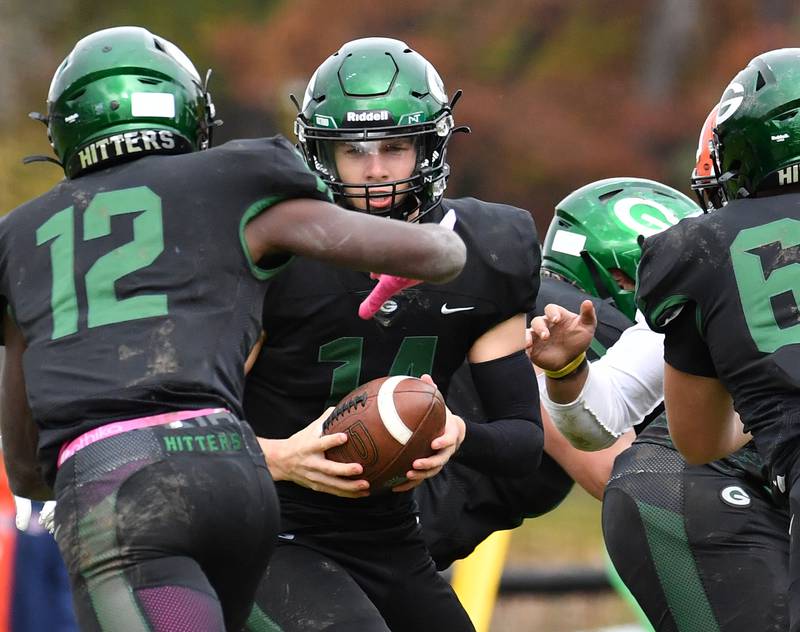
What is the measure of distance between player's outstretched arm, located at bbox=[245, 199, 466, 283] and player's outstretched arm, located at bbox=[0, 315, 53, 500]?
706 millimetres

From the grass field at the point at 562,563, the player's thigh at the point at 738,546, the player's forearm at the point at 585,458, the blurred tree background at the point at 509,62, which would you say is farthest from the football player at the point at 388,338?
the blurred tree background at the point at 509,62

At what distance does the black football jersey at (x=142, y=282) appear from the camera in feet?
11.9

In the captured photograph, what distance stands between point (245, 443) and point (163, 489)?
0.86ft

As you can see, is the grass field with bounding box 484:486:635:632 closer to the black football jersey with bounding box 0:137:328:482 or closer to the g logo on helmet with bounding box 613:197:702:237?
the g logo on helmet with bounding box 613:197:702:237

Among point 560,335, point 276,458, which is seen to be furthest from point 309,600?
point 560,335

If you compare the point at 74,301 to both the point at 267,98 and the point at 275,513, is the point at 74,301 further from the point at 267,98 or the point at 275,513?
the point at 267,98

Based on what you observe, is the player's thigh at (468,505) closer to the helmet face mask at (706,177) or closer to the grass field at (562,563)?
the helmet face mask at (706,177)

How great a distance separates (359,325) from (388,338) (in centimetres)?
9

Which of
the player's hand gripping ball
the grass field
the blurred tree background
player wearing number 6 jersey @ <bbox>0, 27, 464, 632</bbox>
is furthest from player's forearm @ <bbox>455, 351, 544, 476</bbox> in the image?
the blurred tree background

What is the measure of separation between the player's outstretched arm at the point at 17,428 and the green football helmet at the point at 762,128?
1.86 metres

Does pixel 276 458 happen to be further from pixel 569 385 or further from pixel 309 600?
pixel 569 385

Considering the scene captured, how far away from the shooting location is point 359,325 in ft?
14.3

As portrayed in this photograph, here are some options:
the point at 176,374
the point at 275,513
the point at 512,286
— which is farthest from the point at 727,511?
the point at 176,374

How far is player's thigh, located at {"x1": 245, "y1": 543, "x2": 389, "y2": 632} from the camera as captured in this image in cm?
408
